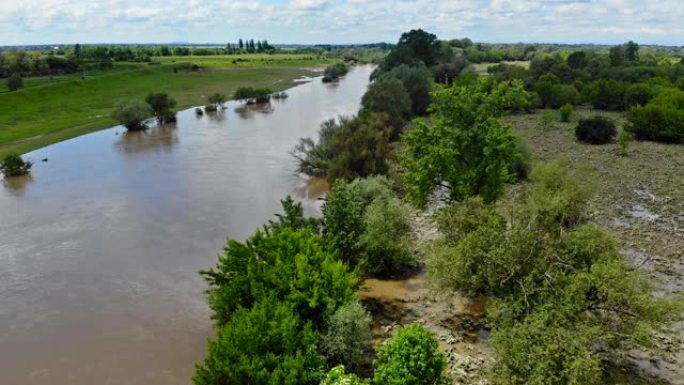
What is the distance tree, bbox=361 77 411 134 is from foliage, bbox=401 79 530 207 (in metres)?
27.8

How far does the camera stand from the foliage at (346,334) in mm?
14930

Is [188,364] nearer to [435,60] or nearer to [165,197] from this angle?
[165,197]

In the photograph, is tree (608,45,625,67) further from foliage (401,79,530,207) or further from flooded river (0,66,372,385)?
foliage (401,79,530,207)

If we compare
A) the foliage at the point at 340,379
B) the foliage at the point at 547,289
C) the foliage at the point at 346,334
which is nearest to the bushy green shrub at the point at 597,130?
the foliage at the point at 547,289

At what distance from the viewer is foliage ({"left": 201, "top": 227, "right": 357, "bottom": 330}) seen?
15664mm

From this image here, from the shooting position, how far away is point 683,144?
5016cm

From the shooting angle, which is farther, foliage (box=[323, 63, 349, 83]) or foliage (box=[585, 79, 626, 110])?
foliage (box=[323, 63, 349, 83])

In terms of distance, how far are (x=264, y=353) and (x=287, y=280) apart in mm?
2854

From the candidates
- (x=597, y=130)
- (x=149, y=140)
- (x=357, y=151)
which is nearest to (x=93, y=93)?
(x=149, y=140)

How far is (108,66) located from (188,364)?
104 m

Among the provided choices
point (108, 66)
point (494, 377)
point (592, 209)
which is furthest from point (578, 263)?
point (108, 66)

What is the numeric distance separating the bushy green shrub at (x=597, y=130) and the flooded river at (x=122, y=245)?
29.8 meters

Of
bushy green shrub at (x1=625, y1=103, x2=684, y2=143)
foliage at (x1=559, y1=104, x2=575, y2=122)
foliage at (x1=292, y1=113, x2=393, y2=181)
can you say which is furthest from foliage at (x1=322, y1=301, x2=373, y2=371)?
foliage at (x1=559, y1=104, x2=575, y2=122)

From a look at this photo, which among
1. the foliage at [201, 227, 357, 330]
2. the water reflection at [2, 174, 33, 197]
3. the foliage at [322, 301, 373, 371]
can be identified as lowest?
the water reflection at [2, 174, 33, 197]
